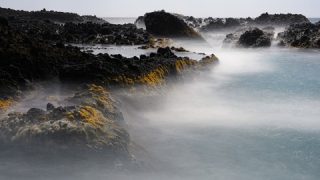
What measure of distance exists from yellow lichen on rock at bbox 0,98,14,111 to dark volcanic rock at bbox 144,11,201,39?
35.8 meters

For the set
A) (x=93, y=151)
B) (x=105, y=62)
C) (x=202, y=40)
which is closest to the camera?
(x=93, y=151)

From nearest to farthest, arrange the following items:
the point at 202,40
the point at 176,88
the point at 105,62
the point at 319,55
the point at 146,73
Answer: the point at 105,62 → the point at 146,73 → the point at 176,88 → the point at 319,55 → the point at 202,40

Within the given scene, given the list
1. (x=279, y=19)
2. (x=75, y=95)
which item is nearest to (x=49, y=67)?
(x=75, y=95)

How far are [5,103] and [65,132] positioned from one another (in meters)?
3.45

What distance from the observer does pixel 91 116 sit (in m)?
11.7

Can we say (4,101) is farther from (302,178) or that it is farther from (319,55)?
(319,55)

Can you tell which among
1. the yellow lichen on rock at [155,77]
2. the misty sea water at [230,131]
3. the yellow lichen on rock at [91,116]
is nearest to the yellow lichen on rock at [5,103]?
the yellow lichen on rock at [91,116]

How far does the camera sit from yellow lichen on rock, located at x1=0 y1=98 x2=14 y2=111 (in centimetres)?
1285

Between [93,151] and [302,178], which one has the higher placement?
[93,151]

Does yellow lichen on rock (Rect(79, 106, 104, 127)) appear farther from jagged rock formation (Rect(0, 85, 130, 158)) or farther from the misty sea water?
the misty sea water

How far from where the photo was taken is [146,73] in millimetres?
18219

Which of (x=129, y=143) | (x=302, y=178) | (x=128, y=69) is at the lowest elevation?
(x=302, y=178)

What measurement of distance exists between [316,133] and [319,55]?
2997 centimetres

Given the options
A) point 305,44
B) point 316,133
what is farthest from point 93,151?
point 305,44
